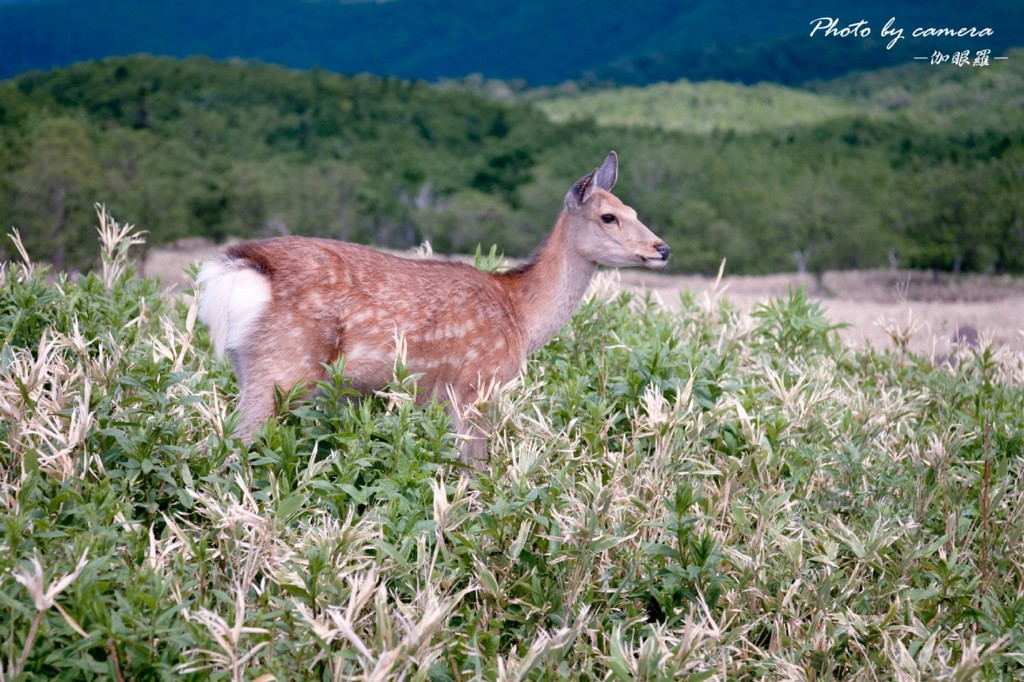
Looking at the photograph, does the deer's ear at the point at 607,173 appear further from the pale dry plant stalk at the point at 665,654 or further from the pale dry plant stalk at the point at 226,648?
the pale dry plant stalk at the point at 226,648

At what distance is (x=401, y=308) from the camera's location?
5.68m

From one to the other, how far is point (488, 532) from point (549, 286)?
8.47ft

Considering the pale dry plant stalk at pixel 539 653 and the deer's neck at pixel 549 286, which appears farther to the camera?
the deer's neck at pixel 549 286

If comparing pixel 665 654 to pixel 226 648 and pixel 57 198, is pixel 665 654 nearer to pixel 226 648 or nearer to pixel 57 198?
pixel 226 648

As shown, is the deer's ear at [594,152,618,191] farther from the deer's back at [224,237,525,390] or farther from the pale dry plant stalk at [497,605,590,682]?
the pale dry plant stalk at [497,605,590,682]

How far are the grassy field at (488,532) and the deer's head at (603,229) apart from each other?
74 cm

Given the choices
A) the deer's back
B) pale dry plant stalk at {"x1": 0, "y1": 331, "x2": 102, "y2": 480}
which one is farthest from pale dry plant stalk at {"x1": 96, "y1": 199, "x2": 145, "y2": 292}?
pale dry plant stalk at {"x1": 0, "y1": 331, "x2": 102, "y2": 480}

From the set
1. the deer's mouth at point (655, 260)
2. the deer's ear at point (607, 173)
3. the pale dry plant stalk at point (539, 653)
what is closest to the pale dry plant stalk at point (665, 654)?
the pale dry plant stalk at point (539, 653)

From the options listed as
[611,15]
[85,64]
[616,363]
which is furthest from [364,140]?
[616,363]

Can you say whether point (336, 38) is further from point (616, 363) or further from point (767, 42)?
point (616, 363)

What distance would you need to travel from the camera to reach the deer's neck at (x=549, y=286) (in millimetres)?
6516

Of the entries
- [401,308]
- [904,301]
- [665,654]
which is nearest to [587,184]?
[401,308]

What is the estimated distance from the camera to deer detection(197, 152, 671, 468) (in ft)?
17.2

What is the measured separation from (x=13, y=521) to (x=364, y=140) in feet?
135
